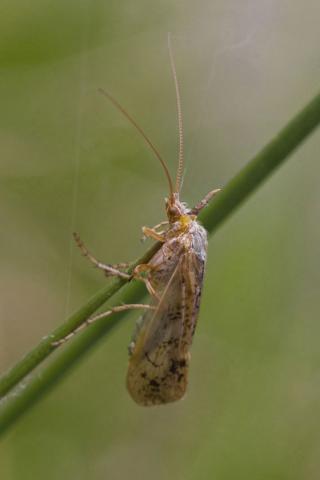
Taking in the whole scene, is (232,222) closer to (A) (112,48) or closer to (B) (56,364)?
(A) (112,48)

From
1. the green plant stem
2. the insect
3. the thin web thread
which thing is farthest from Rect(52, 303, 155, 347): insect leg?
the thin web thread

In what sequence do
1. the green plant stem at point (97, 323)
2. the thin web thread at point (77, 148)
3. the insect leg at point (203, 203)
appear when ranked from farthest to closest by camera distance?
the thin web thread at point (77, 148) < the insect leg at point (203, 203) < the green plant stem at point (97, 323)

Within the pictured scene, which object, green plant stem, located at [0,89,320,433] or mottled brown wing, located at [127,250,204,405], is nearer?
green plant stem, located at [0,89,320,433]

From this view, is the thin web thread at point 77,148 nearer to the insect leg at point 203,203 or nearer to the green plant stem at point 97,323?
the insect leg at point 203,203

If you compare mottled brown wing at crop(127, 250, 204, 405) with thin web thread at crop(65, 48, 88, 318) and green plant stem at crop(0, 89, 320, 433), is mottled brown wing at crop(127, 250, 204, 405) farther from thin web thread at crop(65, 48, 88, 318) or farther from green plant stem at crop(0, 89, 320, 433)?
thin web thread at crop(65, 48, 88, 318)

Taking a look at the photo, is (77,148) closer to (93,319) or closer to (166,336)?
(166,336)

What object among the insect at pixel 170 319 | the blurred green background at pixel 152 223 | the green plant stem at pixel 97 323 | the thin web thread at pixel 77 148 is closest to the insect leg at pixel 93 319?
the green plant stem at pixel 97 323
